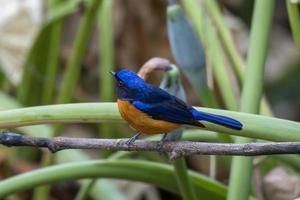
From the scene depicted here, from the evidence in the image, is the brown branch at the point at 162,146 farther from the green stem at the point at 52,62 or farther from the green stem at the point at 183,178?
the green stem at the point at 52,62

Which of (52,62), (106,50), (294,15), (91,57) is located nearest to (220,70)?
(294,15)

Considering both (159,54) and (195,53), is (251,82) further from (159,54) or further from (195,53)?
(159,54)

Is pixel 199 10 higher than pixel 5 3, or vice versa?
pixel 199 10

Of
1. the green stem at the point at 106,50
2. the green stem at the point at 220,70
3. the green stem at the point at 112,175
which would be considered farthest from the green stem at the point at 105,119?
the green stem at the point at 106,50

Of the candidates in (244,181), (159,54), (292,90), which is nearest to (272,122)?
(244,181)

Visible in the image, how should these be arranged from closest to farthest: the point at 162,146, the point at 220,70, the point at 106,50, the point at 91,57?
the point at 162,146 < the point at 220,70 < the point at 106,50 < the point at 91,57

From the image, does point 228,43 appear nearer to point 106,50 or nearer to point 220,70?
point 220,70

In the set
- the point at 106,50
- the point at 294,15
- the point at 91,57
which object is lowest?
the point at 91,57
